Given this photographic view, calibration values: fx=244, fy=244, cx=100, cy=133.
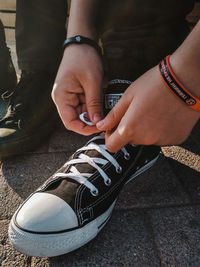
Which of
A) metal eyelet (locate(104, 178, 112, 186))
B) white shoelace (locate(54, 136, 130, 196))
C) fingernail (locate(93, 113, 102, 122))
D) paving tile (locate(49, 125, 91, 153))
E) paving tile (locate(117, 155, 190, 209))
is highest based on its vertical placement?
fingernail (locate(93, 113, 102, 122))

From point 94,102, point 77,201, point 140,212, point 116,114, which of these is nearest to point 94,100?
point 94,102

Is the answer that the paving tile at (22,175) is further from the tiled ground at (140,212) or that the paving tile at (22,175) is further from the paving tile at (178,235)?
the paving tile at (178,235)

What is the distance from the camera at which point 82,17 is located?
0.93 meters

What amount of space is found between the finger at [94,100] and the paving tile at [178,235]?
43cm

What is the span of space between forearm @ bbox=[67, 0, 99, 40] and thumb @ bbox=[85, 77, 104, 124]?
0.24 meters

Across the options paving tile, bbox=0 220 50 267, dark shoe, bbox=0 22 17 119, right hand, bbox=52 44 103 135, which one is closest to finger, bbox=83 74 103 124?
right hand, bbox=52 44 103 135

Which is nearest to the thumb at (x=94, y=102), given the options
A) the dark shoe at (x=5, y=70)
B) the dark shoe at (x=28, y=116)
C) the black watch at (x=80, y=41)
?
the black watch at (x=80, y=41)

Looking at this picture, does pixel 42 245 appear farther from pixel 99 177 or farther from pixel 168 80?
pixel 168 80

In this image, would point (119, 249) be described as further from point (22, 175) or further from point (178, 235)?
point (22, 175)

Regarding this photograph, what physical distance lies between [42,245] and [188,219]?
20.5 inches

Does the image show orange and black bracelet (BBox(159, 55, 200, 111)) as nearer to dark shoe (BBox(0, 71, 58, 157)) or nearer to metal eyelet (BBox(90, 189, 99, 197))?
metal eyelet (BBox(90, 189, 99, 197))

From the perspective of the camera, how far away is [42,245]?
29.2 inches

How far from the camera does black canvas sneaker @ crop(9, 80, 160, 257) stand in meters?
0.75

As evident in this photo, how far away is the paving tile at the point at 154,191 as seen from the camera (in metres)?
0.97
